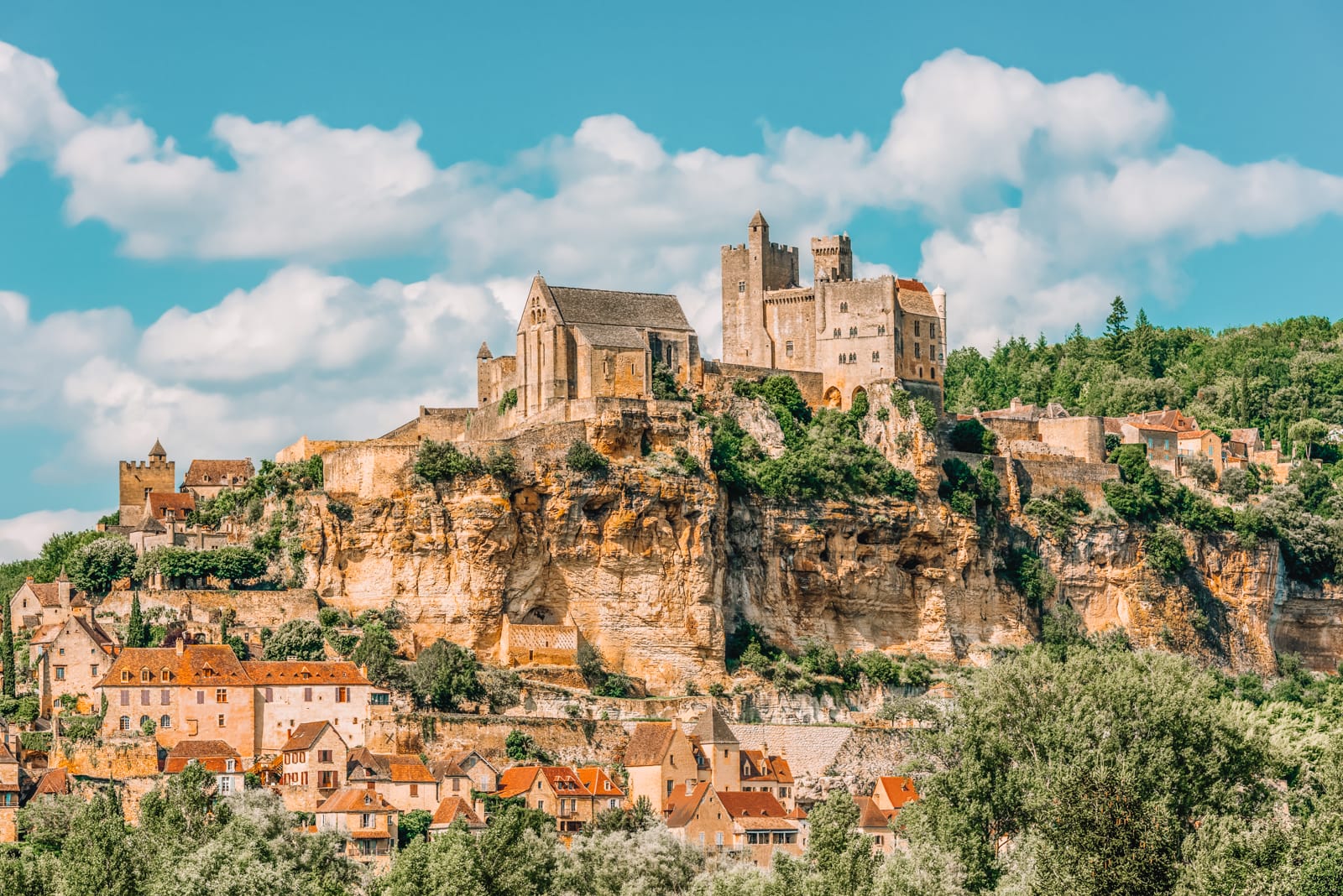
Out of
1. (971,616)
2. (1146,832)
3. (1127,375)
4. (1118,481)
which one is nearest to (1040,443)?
(1118,481)

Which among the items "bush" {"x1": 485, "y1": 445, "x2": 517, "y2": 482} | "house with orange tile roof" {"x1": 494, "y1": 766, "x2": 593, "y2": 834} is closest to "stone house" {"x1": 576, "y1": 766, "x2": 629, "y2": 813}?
"house with orange tile roof" {"x1": 494, "y1": 766, "x2": 593, "y2": 834}

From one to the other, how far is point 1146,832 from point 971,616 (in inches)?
1493

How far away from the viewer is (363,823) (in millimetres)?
64812

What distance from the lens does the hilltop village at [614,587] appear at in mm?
69688

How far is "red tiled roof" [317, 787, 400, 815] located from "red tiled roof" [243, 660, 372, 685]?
604 centimetres

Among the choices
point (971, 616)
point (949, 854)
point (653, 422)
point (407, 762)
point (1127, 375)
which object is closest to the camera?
point (949, 854)

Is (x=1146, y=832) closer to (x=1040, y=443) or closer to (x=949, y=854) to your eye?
(x=949, y=854)

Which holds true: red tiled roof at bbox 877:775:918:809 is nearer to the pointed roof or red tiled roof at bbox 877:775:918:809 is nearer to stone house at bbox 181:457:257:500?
the pointed roof

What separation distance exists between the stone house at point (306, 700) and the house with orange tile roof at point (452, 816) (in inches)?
209

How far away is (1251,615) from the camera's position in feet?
315

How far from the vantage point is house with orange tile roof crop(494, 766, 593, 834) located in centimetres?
6788

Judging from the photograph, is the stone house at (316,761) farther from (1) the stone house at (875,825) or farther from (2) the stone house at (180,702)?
(1) the stone house at (875,825)

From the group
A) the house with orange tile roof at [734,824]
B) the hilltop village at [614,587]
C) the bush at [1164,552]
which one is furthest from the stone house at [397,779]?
the bush at [1164,552]

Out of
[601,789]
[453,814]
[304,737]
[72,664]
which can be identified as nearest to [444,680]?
[304,737]
